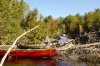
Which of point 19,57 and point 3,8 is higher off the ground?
point 3,8

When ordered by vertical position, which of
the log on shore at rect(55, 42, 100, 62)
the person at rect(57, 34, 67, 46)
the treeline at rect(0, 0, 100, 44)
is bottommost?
the log on shore at rect(55, 42, 100, 62)

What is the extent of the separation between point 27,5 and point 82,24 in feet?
187

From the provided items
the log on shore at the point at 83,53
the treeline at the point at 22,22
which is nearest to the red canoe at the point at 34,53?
the log on shore at the point at 83,53

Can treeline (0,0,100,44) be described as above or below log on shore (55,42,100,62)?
above

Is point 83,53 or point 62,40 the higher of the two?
point 62,40

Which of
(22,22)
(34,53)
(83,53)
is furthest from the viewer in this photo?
(22,22)

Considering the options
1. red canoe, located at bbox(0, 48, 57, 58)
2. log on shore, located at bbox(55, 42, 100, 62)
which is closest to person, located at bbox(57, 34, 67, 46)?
log on shore, located at bbox(55, 42, 100, 62)

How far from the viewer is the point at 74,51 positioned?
2653cm

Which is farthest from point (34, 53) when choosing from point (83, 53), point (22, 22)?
point (22, 22)

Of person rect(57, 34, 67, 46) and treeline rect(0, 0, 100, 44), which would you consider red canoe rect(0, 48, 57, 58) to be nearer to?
person rect(57, 34, 67, 46)

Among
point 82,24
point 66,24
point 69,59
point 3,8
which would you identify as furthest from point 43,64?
point 66,24

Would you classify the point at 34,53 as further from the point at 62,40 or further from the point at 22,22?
the point at 22,22

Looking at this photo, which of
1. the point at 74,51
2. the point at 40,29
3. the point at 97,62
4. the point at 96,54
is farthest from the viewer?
the point at 40,29

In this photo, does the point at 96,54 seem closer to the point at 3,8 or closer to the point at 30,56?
the point at 30,56
